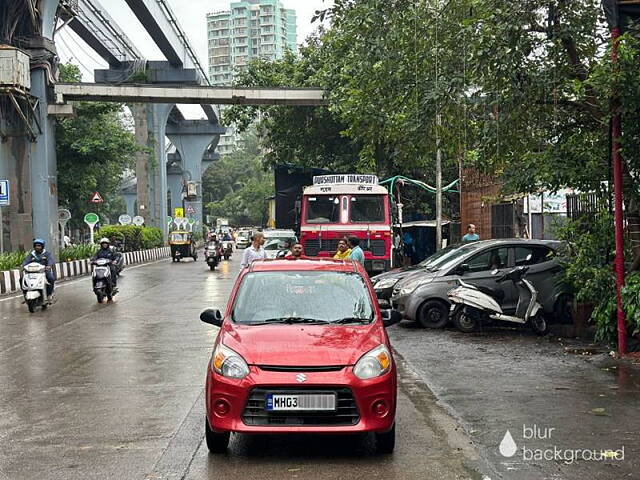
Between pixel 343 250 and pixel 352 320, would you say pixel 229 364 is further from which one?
pixel 343 250

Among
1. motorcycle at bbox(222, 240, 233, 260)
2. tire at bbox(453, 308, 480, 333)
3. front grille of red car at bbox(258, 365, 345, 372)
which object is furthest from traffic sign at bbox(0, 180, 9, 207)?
motorcycle at bbox(222, 240, 233, 260)

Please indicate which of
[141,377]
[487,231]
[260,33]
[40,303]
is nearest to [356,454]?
[141,377]

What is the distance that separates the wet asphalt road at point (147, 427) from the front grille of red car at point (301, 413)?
1.06 feet

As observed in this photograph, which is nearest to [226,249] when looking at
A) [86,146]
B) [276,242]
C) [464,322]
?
[86,146]

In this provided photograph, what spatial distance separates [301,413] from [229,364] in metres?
0.67

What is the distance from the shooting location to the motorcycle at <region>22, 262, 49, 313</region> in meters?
19.1

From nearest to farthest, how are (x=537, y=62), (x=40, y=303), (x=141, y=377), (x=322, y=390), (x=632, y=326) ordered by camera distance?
(x=322, y=390), (x=141, y=377), (x=632, y=326), (x=537, y=62), (x=40, y=303)

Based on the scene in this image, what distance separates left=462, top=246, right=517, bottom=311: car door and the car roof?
22.7ft

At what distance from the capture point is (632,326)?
11547mm

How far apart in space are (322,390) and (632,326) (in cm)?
677

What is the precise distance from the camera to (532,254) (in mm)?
15094

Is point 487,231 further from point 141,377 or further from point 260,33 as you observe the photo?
point 260,33

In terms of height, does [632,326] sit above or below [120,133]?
below

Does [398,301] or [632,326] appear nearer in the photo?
[632,326]
